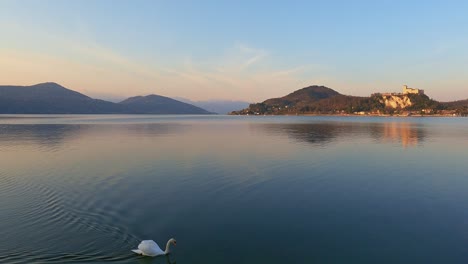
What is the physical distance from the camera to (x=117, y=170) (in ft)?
112

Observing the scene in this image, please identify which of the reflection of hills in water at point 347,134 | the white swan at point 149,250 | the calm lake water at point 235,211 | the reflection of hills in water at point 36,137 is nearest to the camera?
the white swan at point 149,250

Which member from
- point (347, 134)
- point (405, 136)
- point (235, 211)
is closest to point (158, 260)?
point (235, 211)

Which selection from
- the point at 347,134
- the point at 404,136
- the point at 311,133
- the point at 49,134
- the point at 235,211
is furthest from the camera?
the point at 311,133

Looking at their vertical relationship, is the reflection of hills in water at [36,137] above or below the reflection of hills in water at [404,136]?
above

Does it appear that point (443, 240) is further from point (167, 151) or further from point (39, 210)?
point (167, 151)

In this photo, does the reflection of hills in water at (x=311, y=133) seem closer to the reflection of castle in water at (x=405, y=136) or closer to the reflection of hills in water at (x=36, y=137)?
the reflection of castle in water at (x=405, y=136)

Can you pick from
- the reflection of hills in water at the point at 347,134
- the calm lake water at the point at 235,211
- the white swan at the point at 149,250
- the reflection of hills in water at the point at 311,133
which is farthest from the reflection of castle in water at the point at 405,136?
the white swan at the point at 149,250

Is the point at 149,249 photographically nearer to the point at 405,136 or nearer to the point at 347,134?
the point at 347,134

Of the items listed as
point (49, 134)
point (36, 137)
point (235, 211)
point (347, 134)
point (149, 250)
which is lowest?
point (347, 134)

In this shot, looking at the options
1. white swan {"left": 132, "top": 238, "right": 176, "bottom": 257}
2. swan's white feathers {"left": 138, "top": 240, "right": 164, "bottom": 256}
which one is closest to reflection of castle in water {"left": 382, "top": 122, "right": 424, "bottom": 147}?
white swan {"left": 132, "top": 238, "right": 176, "bottom": 257}

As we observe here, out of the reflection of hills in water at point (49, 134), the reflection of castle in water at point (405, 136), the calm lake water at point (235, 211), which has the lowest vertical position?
the reflection of castle in water at point (405, 136)

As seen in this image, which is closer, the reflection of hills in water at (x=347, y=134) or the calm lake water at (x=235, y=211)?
the calm lake water at (x=235, y=211)

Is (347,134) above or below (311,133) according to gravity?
below

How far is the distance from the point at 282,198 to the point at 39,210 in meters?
15.9
